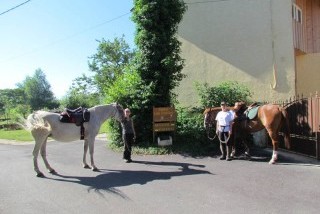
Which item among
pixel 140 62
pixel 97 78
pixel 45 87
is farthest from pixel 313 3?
pixel 45 87

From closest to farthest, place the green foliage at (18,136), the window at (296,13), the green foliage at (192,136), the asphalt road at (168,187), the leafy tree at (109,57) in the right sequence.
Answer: the asphalt road at (168,187), the green foliage at (192,136), the window at (296,13), the green foliage at (18,136), the leafy tree at (109,57)

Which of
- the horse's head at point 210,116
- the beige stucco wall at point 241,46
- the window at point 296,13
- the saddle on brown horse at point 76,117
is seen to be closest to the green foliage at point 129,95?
the horse's head at point 210,116

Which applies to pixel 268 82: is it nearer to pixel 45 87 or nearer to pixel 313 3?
pixel 313 3

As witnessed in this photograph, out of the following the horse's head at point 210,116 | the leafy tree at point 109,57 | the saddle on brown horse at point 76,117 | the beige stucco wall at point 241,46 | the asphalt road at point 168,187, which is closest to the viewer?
the asphalt road at point 168,187

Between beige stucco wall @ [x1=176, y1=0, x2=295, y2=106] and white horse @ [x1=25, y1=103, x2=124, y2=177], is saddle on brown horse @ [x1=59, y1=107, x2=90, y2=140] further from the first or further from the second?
beige stucco wall @ [x1=176, y1=0, x2=295, y2=106]

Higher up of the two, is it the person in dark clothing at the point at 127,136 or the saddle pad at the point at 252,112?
the saddle pad at the point at 252,112

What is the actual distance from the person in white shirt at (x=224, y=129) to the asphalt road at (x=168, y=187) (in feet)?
1.44

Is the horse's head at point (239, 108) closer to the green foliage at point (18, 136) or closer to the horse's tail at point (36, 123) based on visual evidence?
the horse's tail at point (36, 123)

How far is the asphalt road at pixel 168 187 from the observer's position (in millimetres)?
7758

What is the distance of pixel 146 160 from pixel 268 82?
8736mm

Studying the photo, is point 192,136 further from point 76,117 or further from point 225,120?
point 76,117

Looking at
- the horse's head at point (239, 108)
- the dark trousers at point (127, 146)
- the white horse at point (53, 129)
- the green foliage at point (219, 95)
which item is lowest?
the dark trousers at point (127, 146)

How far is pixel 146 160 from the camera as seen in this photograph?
43.4 feet

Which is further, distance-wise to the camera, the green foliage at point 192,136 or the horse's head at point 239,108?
the green foliage at point 192,136
